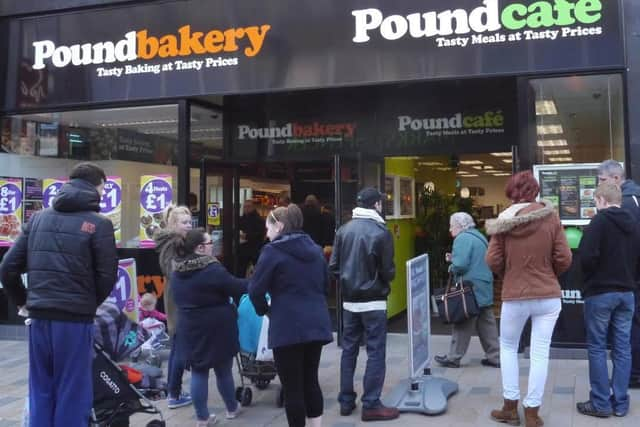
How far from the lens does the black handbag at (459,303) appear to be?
6859 millimetres

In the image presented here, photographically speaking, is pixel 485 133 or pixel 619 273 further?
pixel 485 133

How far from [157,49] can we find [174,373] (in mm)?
4392

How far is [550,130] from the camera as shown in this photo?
7355 mm

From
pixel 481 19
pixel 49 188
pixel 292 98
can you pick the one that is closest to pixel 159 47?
pixel 292 98

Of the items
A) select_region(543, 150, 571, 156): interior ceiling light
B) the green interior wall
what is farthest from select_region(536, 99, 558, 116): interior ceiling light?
the green interior wall

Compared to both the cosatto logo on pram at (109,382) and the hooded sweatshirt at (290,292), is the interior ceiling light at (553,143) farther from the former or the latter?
the cosatto logo on pram at (109,382)

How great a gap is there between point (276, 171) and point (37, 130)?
3384 mm

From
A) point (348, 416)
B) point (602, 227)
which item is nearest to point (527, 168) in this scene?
point (602, 227)

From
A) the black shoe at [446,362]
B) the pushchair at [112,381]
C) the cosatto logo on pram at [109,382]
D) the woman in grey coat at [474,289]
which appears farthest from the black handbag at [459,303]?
the cosatto logo on pram at [109,382]

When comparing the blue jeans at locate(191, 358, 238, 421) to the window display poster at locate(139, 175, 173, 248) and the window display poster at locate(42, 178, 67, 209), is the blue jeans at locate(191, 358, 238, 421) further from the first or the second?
the window display poster at locate(42, 178, 67, 209)

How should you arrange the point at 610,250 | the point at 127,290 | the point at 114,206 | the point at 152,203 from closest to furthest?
the point at 610,250
the point at 127,290
the point at 152,203
the point at 114,206

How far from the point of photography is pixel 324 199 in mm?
10297

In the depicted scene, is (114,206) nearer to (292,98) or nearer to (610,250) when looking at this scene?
(292,98)

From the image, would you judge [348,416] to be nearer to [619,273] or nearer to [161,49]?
[619,273]
